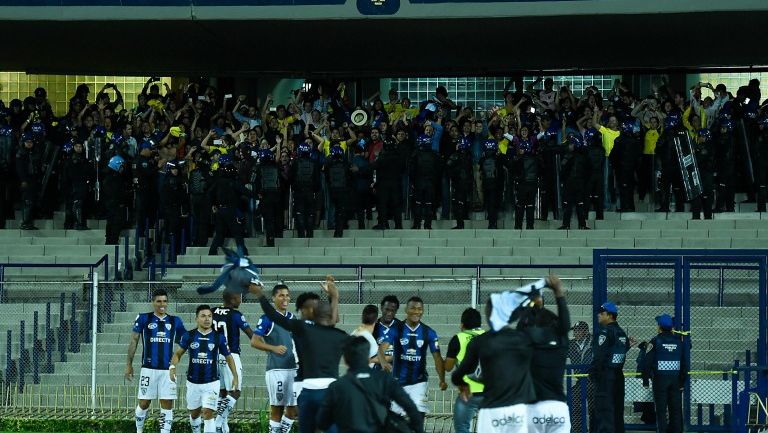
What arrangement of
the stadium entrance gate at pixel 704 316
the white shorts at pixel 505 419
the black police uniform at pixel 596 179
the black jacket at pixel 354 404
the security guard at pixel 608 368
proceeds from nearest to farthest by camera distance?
the black jacket at pixel 354 404, the white shorts at pixel 505 419, the security guard at pixel 608 368, the stadium entrance gate at pixel 704 316, the black police uniform at pixel 596 179

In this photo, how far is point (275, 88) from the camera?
33969mm

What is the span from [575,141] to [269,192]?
17.7 ft

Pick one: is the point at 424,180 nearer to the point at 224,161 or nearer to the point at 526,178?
the point at 526,178

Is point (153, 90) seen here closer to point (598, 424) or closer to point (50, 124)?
point (50, 124)

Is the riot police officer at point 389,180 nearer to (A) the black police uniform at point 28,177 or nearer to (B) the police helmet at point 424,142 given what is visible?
(B) the police helmet at point 424,142

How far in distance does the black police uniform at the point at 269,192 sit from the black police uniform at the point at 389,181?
1694 millimetres

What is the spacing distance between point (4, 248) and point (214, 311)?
1037 centimetres

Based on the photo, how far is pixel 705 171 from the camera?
25.8 m

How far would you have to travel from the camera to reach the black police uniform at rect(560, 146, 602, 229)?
25.4 meters

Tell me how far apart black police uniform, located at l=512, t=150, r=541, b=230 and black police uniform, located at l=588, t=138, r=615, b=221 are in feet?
2.30

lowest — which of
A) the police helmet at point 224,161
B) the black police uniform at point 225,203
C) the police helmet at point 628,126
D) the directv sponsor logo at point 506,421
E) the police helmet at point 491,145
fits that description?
the directv sponsor logo at point 506,421

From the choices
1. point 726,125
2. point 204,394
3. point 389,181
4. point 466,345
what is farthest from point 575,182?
point 466,345

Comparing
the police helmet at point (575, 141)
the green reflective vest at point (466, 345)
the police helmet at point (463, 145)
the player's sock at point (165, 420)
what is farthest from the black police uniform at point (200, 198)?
the green reflective vest at point (466, 345)

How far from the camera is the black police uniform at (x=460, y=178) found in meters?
26.1
